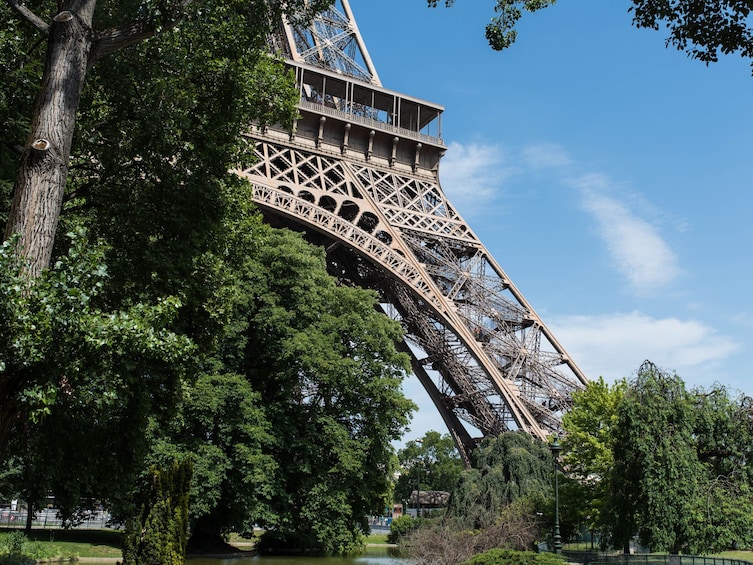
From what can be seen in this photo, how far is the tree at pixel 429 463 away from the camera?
74.1m

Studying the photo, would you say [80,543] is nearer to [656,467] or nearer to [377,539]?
[656,467]

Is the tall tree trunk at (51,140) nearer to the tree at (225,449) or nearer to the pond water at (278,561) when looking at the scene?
the tree at (225,449)

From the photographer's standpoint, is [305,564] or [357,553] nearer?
[305,564]

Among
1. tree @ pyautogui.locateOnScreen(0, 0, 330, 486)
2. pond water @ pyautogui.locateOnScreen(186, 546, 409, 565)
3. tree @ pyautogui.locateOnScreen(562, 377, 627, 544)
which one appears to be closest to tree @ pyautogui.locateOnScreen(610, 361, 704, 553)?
tree @ pyautogui.locateOnScreen(562, 377, 627, 544)

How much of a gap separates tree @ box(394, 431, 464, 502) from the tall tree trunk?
68861 mm

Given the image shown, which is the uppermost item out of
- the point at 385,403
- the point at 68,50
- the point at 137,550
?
the point at 68,50

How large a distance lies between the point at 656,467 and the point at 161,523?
13.1m

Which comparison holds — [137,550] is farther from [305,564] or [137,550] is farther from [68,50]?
[305,564]

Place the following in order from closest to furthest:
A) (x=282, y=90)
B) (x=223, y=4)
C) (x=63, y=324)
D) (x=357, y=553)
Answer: (x=63, y=324), (x=223, y=4), (x=282, y=90), (x=357, y=553)

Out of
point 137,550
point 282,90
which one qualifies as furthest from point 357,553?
point 282,90

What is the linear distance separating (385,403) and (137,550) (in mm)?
13913

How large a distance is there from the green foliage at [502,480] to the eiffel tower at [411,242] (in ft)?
5.96

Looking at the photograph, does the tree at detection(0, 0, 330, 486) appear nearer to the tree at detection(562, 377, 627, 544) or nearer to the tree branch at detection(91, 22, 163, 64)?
the tree branch at detection(91, 22, 163, 64)

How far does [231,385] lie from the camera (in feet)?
74.7
